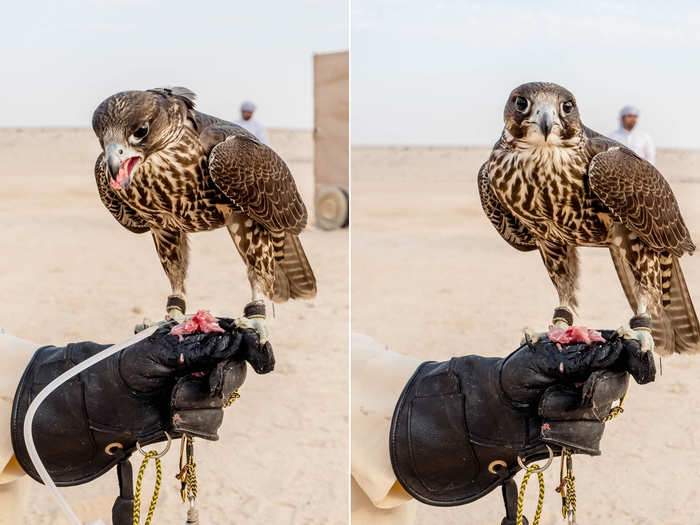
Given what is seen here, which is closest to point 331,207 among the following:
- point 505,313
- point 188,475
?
point 505,313

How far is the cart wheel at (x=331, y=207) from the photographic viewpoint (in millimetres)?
8539

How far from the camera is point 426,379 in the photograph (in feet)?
8.16

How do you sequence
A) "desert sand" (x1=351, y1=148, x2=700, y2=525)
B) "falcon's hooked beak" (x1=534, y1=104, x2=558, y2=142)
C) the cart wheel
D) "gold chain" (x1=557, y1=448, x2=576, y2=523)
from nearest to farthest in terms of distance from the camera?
"falcon's hooked beak" (x1=534, y1=104, x2=558, y2=142) < "gold chain" (x1=557, y1=448, x2=576, y2=523) < "desert sand" (x1=351, y1=148, x2=700, y2=525) < the cart wheel

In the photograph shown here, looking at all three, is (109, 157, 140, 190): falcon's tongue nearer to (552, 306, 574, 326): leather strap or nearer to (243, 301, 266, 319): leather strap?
(243, 301, 266, 319): leather strap

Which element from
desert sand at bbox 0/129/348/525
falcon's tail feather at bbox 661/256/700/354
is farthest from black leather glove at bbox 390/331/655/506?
desert sand at bbox 0/129/348/525

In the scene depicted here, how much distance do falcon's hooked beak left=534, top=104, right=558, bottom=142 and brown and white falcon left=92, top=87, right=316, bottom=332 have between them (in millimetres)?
774

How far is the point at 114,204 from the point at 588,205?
1.31 meters

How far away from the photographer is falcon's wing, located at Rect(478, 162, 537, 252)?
2357 mm

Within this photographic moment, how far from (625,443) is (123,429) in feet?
10.9

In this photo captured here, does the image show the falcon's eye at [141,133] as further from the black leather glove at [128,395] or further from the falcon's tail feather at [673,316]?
the falcon's tail feather at [673,316]

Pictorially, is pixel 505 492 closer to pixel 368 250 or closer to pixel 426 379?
pixel 426 379

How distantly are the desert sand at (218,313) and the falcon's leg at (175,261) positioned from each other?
1.60 m

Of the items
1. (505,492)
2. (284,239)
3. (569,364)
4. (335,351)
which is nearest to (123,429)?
(284,239)

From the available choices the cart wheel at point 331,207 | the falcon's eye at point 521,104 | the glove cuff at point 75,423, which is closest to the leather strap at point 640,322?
the falcon's eye at point 521,104
